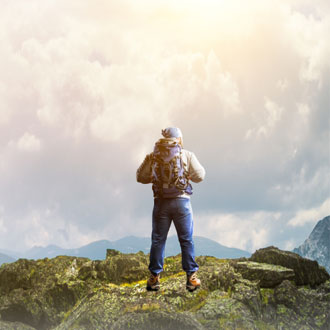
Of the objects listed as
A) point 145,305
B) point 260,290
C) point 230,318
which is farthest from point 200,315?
point 260,290

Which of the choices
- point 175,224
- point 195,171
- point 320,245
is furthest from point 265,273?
point 320,245

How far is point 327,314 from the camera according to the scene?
13.3 m

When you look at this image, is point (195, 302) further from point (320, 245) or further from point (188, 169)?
point (320, 245)

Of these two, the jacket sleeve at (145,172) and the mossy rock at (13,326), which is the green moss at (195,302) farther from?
the mossy rock at (13,326)

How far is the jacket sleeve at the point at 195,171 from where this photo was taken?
38.1 feet

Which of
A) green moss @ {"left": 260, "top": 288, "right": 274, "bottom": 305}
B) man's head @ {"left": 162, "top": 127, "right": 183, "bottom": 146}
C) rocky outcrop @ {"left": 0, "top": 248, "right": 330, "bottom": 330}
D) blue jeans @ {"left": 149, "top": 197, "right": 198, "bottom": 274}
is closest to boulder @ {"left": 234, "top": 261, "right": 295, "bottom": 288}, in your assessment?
rocky outcrop @ {"left": 0, "top": 248, "right": 330, "bottom": 330}

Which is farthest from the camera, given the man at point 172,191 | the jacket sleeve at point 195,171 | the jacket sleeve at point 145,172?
the jacket sleeve at point 145,172

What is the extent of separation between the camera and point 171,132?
11.6 m

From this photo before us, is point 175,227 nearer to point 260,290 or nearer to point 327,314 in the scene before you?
point 260,290

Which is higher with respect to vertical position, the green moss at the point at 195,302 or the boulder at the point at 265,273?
the boulder at the point at 265,273

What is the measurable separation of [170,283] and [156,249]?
2434mm

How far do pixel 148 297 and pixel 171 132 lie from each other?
565 cm

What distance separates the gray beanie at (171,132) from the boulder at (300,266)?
22.8 ft

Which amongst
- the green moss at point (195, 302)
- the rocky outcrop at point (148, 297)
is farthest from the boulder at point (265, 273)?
the green moss at point (195, 302)
